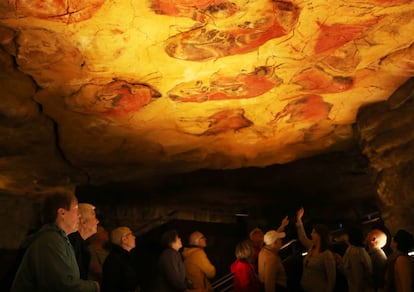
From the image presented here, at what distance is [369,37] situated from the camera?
390cm

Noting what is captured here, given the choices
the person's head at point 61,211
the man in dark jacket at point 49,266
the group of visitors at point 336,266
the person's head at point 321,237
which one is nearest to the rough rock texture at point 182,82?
the group of visitors at point 336,266

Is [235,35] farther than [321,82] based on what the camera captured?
No

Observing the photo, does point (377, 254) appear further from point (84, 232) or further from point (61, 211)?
point (61, 211)

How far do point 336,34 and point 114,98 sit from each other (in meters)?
2.44

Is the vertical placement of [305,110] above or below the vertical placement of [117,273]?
above

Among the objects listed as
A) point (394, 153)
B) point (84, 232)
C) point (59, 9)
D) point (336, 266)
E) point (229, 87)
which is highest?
point (59, 9)

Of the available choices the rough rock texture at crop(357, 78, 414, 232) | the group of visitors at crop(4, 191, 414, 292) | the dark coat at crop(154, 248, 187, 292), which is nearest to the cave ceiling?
the rough rock texture at crop(357, 78, 414, 232)

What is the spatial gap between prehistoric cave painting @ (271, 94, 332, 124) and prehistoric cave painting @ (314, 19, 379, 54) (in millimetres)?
974

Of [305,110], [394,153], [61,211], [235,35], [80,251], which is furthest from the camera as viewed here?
[305,110]

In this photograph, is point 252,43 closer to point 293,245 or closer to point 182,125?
point 182,125

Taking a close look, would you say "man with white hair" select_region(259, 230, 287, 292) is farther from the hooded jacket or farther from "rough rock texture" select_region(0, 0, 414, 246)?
"rough rock texture" select_region(0, 0, 414, 246)

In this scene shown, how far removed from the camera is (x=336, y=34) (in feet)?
12.5

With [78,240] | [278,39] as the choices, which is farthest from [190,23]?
[78,240]

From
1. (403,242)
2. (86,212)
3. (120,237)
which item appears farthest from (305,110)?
(86,212)
